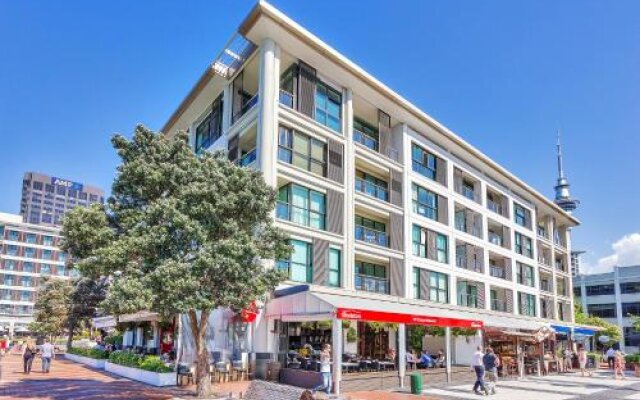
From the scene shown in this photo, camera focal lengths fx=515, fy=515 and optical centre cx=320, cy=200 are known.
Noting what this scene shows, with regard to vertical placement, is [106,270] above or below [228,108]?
below

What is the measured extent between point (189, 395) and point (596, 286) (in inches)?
3185

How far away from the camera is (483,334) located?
28.8 metres

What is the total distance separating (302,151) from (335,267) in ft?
18.9

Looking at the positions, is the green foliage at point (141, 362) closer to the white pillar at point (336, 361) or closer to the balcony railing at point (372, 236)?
the white pillar at point (336, 361)

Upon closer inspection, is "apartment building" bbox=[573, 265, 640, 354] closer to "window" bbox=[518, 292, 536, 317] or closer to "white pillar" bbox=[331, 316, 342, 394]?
"window" bbox=[518, 292, 536, 317]

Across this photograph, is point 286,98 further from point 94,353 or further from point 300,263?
point 94,353

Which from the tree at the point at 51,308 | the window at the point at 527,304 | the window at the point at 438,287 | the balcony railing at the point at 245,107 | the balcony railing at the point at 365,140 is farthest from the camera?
the tree at the point at 51,308

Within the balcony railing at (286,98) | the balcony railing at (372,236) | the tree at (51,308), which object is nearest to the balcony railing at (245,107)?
the balcony railing at (286,98)

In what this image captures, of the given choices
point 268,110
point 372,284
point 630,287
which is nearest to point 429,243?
point 372,284

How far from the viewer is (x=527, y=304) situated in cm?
4241

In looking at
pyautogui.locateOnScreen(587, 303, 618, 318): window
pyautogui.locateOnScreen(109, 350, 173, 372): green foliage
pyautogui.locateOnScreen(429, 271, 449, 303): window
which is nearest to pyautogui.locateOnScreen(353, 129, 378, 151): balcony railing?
pyautogui.locateOnScreen(429, 271, 449, 303): window

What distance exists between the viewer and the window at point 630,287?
75.9m

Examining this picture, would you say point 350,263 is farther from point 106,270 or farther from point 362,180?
point 106,270

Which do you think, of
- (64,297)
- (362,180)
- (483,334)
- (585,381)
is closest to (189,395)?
(362,180)
